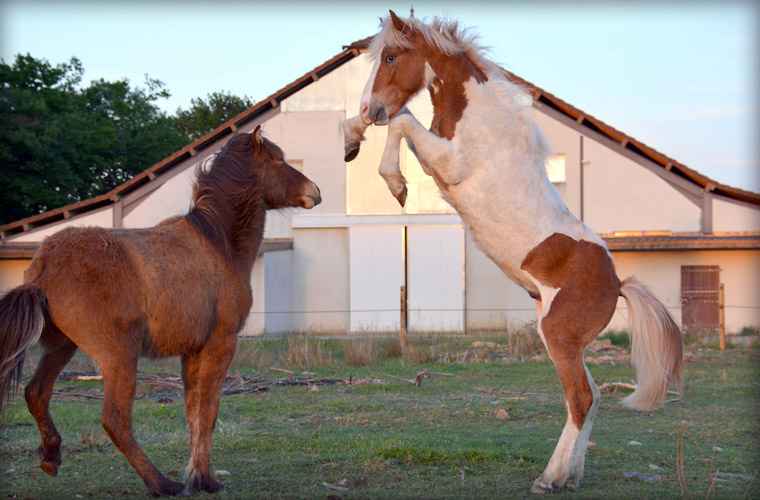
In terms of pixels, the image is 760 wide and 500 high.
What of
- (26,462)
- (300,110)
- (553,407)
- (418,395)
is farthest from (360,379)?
(300,110)

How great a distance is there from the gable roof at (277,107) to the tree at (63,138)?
5.25m

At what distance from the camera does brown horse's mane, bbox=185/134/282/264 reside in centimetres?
576

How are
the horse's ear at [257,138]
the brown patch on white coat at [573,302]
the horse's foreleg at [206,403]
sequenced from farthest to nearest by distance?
the horse's ear at [257,138]
the brown patch on white coat at [573,302]
the horse's foreleg at [206,403]

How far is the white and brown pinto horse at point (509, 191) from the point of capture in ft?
18.1

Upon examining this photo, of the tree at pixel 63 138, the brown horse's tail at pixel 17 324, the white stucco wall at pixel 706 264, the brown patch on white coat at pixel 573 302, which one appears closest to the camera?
the brown horse's tail at pixel 17 324

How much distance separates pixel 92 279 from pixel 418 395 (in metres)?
6.94

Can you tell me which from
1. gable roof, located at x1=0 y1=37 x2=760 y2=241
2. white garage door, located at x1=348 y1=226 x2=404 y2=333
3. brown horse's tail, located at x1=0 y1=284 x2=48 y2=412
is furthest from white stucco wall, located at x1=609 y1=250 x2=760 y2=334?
brown horse's tail, located at x1=0 y1=284 x2=48 y2=412

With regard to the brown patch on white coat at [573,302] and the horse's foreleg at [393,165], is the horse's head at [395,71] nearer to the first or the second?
→ the horse's foreleg at [393,165]

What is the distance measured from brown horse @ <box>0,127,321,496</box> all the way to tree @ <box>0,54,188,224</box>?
2502 centimetres

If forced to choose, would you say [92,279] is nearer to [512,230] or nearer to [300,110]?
[512,230]

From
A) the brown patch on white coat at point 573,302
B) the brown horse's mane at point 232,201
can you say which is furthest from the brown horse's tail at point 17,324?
the brown patch on white coat at point 573,302

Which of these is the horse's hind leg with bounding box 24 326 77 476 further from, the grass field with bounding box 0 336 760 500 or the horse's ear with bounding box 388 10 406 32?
the horse's ear with bounding box 388 10 406 32

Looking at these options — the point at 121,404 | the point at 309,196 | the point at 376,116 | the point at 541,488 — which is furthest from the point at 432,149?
the point at 121,404

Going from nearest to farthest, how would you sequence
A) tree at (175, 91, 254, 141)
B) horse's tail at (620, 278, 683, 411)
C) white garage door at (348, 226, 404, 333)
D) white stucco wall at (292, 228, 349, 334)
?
horse's tail at (620, 278, 683, 411)
white garage door at (348, 226, 404, 333)
white stucco wall at (292, 228, 349, 334)
tree at (175, 91, 254, 141)
